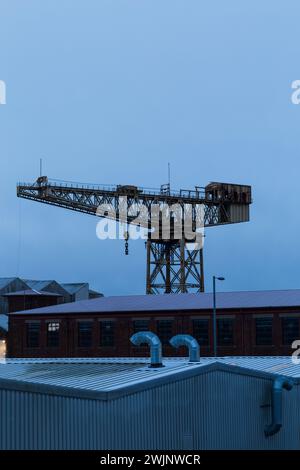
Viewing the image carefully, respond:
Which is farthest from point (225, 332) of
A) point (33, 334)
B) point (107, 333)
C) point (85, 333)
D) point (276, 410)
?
point (276, 410)

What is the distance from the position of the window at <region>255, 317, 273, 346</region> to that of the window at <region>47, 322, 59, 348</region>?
18.2m

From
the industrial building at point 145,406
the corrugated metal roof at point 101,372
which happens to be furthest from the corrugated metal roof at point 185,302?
the industrial building at point 145,406

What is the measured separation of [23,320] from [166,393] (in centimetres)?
4848

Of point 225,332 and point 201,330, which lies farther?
point 201,330

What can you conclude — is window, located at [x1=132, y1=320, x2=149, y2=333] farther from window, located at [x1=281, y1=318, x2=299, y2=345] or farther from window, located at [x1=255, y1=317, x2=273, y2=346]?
window, located at [x1=281, y1=318, x2=299, y2=345]

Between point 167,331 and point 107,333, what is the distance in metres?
5.59

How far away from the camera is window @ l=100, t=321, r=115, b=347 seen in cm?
6569

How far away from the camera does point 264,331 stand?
60.3 metres

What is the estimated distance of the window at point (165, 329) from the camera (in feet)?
209

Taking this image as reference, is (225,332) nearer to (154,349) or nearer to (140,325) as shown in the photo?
(140,325)

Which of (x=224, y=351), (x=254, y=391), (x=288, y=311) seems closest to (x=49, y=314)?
(x=224, y=351)

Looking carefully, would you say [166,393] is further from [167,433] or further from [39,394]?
[39,394]

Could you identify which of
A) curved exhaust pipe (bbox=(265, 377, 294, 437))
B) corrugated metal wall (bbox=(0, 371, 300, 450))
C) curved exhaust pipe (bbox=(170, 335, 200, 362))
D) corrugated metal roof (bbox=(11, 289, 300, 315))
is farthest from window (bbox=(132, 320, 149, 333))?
curved exhaust pipe (bbox=(265, 377, 294, 437))

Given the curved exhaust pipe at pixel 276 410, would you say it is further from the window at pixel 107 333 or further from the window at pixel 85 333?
the window at pixel 85 333
